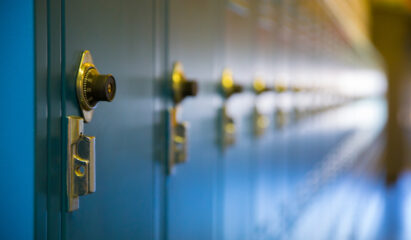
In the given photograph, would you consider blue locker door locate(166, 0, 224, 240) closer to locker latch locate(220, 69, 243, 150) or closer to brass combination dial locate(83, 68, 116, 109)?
locker latch locate(220, 69, 243, 150)

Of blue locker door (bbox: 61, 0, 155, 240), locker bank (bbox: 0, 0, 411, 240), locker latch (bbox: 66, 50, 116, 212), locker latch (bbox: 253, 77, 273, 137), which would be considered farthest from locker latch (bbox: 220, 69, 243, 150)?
locker latch (bbox: 66, 50, 116, 212)

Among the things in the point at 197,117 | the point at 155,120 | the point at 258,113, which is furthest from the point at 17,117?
the point at 258,113

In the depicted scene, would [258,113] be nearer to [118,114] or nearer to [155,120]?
[155,120]

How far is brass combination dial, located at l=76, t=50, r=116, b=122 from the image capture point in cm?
58

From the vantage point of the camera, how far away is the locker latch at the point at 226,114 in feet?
4.21

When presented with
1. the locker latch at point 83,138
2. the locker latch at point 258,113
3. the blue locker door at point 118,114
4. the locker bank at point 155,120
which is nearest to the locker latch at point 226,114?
the locker bank at point 155,120

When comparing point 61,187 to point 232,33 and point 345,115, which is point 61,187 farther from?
point 345,115

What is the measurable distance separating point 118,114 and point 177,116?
0.83 feet

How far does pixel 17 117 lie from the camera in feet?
1.62

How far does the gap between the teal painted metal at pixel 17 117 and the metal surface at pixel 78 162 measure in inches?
2.4

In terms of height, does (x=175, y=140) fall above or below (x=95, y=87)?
below

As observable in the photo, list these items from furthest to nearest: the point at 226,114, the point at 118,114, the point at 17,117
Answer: the point at 226,114 → the point at 118,114 → the point at 17,117

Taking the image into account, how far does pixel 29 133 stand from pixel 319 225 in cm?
286

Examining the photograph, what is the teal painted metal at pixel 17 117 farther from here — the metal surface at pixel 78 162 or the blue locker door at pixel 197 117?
the blue locker door at pixel 197 117
